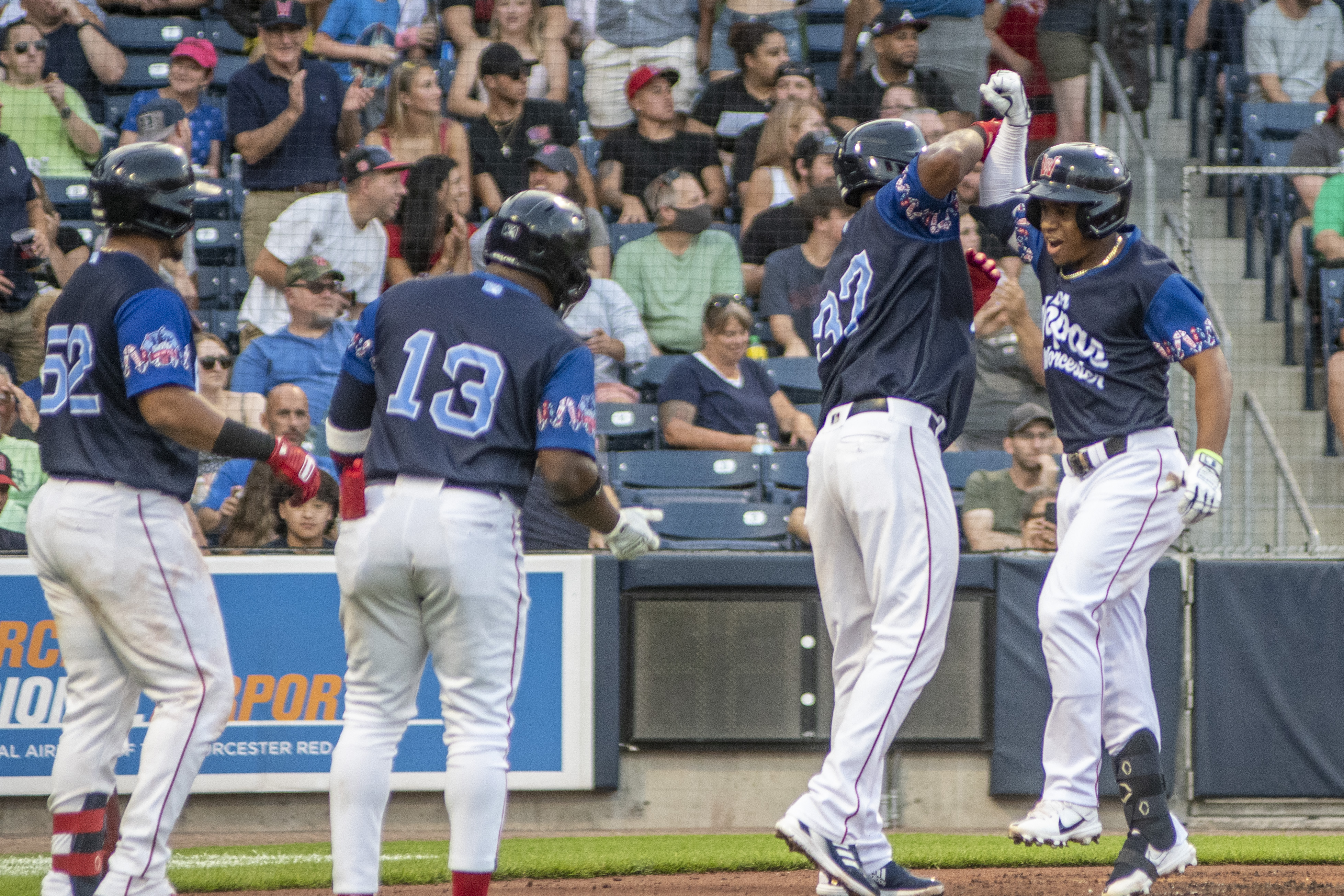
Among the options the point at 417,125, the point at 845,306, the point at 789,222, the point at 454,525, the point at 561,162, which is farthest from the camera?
the point at 417,125

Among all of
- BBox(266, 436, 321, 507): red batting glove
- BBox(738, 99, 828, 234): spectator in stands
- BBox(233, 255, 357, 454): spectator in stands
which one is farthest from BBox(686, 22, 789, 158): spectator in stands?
BBox(266, 436, 321, 507): red batting glove

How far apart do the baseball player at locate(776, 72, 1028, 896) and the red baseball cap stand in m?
4.35

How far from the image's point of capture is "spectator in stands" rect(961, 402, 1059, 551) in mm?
6641

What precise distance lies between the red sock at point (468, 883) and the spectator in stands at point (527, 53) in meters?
6.07

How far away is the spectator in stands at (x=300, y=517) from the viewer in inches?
255

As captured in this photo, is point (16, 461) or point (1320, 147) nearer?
point (16, 461)

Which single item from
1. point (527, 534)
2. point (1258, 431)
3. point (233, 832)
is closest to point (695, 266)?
point (527, 534)

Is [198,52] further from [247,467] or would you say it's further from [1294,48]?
[1294,48]

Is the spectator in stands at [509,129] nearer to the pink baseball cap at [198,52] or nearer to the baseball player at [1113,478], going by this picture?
the pink baseball cap at [198,52]

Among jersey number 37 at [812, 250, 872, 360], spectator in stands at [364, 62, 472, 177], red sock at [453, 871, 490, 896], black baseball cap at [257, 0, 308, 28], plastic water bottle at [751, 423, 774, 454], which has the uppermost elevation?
black baseball cap at [257, 0, 308, 28]

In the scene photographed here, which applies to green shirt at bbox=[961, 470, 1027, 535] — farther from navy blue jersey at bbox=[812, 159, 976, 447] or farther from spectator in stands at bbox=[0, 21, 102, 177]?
spectator in stands at bbox=[0, 21, 102, 177]

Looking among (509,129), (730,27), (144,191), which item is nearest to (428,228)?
(509,129)

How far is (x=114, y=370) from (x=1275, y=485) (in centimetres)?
517

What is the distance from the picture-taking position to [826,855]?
389 cm
